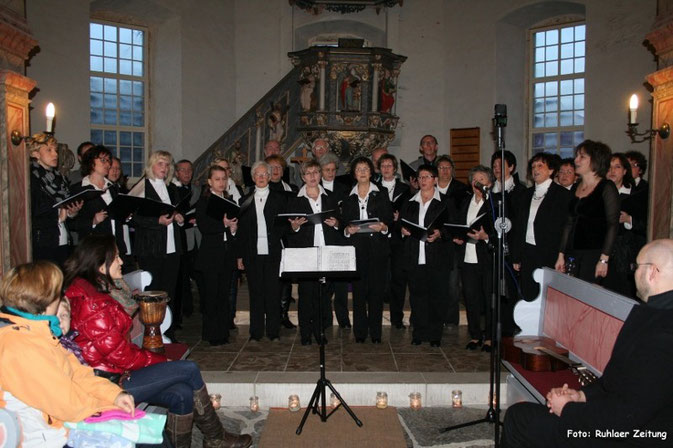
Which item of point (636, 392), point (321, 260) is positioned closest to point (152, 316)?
point (321, 260)

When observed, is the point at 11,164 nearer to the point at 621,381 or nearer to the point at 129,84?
the point at 621,381

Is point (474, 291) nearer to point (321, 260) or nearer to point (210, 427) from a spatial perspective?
point (321, 260)

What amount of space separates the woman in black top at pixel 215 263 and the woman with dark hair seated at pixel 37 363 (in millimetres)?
3182

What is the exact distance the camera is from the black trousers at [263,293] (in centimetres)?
591

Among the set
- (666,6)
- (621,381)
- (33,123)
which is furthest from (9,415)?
(33,123)

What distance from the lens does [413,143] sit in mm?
13328

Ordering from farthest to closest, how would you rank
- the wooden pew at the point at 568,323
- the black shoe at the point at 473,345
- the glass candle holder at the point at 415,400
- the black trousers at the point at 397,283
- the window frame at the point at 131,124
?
the window frame at the point at 131,124, the black trousers at the point at 397,283, the black shoe at the point at 473,345, the glass candle holder at the point at 415,400, the wooden pew at the point at 568,323

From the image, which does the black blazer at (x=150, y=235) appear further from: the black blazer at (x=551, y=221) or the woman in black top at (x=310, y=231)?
the black blazer at (x=551, y=221)

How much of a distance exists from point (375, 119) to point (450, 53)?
9.08ft

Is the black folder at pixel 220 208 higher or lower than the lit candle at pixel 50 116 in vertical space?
lower

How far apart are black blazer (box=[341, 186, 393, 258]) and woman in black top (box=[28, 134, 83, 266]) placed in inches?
93.1

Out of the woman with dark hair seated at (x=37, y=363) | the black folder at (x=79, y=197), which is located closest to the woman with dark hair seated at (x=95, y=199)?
the black folder at (x=79, y=197)

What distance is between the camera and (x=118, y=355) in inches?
130

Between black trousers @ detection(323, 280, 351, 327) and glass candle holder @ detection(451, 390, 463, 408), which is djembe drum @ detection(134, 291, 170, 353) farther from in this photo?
black trousers @ detection(323, 280, 351, 327)
